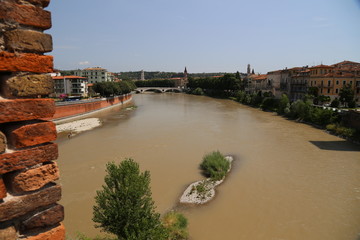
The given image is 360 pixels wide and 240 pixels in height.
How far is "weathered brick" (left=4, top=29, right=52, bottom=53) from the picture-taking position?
187 centimetres

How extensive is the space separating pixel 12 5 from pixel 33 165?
1138 millimetres

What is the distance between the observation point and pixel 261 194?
13938 millimetres

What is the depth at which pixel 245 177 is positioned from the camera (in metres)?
16.2

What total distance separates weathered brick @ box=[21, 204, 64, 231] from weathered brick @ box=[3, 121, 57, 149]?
1.73ft

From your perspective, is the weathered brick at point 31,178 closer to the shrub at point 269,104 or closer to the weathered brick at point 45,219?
the weathered brick at point 45,219

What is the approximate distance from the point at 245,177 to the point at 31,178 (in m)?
15.5

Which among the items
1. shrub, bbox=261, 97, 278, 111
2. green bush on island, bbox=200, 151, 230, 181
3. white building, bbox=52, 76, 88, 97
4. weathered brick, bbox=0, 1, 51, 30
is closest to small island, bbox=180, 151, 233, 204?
green bush on island, bbox=200, 151, 230, 181

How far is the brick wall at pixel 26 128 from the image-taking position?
1849mm

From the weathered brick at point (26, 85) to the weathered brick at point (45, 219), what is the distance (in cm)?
89

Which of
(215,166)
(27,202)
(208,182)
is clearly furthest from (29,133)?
(215,166)

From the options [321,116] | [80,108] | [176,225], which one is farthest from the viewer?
[80,108]

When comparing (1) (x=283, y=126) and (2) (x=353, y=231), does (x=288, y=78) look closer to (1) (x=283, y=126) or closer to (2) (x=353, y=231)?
(1) (x=283, y=126)

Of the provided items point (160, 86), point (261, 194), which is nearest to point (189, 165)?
point (261, 194)

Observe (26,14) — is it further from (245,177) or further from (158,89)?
(158,89)
